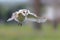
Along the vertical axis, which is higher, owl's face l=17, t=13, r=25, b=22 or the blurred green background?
the blurred green background

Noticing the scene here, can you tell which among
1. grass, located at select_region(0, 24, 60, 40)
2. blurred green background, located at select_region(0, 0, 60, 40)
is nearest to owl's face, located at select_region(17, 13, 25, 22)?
blurred green background, located at select_region(0, 0, 60, 40)

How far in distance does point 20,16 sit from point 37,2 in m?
0.67

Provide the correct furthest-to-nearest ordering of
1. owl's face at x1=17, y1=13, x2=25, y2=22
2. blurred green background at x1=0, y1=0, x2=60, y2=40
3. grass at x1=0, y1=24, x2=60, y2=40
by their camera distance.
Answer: grass at x1=0, y1=24, x2=60, y2=40 → blurred green background at x1=0, y1=0, x2=60, y2=40 → owl's face at x1=17, y1=13, x2=25, y2=22

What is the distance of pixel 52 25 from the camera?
4.02ft

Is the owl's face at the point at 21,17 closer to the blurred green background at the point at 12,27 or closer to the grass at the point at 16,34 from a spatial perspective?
the blurred green background at the point at 12,27

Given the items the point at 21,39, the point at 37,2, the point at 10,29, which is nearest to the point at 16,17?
the point at 21,39

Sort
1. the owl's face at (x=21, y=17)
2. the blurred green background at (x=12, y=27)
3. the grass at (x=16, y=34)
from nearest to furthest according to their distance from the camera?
the owl's face at (x=21, y=17), the blurred green background at (x=12, y=27), the grass at (x=16, y=34)

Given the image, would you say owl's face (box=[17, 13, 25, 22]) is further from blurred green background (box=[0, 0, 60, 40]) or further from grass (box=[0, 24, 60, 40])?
grass (box=[0, 24, 60, 40])

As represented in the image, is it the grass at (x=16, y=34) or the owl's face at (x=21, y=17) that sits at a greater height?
the grass at (x=16, y=34)

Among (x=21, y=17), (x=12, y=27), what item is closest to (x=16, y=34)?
(x=12, y=27)

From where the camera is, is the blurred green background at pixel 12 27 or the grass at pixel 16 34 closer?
the blurred green background at pixel 12 27

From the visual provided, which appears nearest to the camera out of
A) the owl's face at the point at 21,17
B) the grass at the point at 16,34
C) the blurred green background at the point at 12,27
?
the owl's face at the point at 21,17

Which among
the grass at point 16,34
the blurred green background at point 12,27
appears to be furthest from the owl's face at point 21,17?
the grass at point 16,34

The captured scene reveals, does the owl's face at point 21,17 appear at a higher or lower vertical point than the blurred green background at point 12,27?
lower
